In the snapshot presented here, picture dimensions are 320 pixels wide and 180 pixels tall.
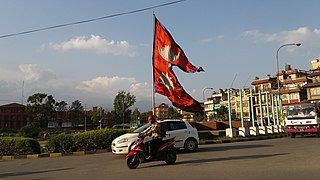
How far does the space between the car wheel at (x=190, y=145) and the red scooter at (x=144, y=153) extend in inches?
162

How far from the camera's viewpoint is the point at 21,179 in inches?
427

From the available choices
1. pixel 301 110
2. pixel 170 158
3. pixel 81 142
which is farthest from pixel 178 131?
pixel 301 110

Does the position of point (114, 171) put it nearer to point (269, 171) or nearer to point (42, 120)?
point (269, 171)

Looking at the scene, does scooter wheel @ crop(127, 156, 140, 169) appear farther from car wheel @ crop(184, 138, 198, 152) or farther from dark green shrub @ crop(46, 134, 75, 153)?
dark green shrub @ crop(46, 134, 75, 153)

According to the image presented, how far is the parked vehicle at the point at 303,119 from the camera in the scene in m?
25.6

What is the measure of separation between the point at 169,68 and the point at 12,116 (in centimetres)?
9698

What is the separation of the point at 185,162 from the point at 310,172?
458 cm

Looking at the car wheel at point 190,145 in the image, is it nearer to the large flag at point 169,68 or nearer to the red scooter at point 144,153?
the large flag at point 169,68

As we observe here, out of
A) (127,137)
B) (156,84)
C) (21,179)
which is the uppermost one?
(156,84)

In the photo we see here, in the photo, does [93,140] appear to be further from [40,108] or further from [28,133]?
[40,108]

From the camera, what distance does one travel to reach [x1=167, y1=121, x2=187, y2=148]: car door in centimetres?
1634

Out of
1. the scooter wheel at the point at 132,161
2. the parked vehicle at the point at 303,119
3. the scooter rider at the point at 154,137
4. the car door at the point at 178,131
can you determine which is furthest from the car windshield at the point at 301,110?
the scooter wheel at the point at 132,161

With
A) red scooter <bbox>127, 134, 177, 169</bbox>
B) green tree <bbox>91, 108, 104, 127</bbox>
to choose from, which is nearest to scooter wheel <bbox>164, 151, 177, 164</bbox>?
red scooter <bbox>127, 134, 177, 169</bbox>

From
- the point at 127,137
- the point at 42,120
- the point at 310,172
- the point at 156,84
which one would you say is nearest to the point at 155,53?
the point at 156,84
